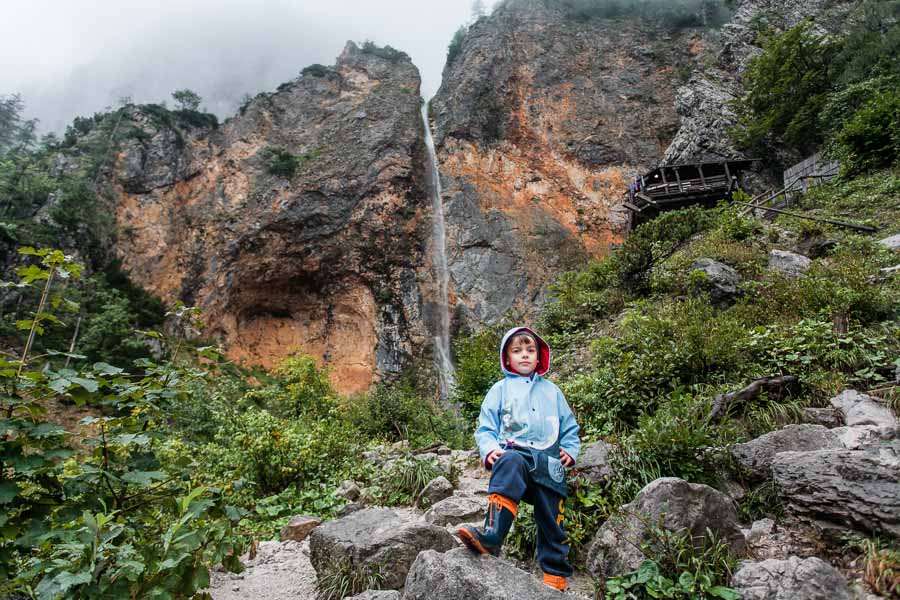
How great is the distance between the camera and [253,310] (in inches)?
990

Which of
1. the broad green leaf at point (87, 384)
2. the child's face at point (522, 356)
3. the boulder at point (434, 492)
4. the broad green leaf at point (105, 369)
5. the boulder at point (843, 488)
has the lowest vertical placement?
the boulder at point (434, 492)

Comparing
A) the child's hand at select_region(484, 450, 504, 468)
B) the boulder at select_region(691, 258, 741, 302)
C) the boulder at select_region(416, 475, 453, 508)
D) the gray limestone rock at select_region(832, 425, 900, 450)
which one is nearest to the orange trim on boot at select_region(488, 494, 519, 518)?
the child's hand at select_region(484, 450, 504, 468)

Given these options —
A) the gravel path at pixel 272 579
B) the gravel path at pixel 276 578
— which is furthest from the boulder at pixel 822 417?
the gravel path at pixel 272 579

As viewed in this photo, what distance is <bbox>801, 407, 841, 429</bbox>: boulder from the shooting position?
396 cm

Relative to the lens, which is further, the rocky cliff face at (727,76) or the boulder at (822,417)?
the rocky cliff face at (727,76)

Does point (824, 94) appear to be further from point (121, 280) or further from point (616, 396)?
point (121, 280)

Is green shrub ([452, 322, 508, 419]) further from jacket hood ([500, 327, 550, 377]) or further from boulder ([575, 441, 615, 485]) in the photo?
jacket hood ([500, 327, 550, 377])

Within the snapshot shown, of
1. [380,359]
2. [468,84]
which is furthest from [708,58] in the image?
[380,359]

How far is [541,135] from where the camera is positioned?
88.7 feet

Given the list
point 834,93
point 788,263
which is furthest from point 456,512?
point 834,93

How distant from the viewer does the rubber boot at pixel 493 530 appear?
8.74 feet

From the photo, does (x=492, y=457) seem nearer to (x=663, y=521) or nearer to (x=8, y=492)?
(x=663, y=521)

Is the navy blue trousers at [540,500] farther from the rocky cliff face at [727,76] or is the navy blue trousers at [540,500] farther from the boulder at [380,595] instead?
the rocky cliff face at [727,76]

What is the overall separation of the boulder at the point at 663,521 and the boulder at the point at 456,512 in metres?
1.53
